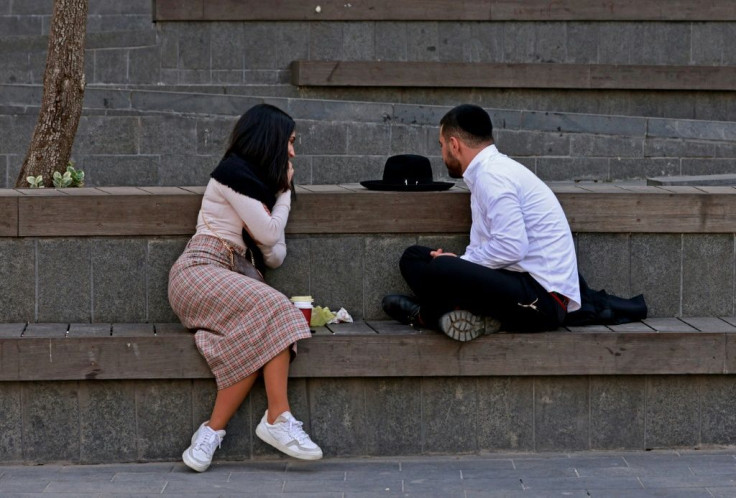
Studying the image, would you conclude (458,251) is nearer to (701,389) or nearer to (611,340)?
(611,340)

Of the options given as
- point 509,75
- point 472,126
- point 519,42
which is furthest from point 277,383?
point 519,42

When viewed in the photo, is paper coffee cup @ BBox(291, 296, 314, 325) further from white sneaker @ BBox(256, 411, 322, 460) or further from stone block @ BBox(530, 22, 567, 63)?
stone block @ BBox(530, 22, 567, 63)

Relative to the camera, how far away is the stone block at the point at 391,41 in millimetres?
13617

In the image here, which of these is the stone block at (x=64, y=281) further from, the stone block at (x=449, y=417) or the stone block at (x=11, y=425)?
the stone block at (x=449, y=417)

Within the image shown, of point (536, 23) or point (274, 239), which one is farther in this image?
point (536, 23)

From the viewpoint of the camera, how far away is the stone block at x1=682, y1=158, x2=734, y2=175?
1277 centimetres

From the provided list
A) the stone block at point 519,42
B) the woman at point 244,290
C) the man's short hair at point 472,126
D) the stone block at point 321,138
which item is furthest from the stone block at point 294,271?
the stone block at point 519,42

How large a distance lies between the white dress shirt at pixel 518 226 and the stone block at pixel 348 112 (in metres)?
5.75

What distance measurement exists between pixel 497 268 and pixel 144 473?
1.94 metres

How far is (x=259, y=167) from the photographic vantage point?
21.0 feet

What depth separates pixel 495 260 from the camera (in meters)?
6.22

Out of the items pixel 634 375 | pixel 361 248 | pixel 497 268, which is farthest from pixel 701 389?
pixel 361 248

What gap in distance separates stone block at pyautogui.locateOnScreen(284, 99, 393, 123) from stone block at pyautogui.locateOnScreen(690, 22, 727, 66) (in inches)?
155

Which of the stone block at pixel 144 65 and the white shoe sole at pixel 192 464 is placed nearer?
the white shoe sole at pixel 192 464
